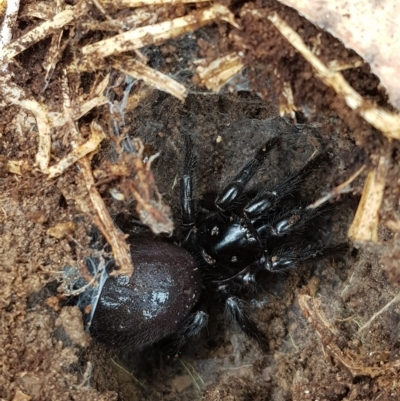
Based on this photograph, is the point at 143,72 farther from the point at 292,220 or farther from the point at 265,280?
the point at 265,280

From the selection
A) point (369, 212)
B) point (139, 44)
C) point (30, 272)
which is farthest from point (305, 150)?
point (30, 272)

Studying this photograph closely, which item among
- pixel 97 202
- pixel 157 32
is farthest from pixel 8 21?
pixel 97 202

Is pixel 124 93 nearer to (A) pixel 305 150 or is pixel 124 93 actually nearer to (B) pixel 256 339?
(A) pixel 305 150

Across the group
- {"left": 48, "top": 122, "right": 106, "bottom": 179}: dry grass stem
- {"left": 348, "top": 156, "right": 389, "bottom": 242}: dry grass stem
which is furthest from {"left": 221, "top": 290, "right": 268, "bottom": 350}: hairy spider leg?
{"left": 48, "top": 122, "right": 106, "bottom": 179}: dry grass stem


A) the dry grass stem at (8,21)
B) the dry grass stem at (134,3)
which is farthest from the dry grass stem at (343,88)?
the dry grass stem at (8,21)

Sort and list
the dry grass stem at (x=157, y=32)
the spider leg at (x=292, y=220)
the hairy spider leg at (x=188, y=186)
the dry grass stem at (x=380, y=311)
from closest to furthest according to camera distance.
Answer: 1. the dry grass stem at (x=157, y=32)
2. the dry grass stem at (x=380, y=311)
3. the spider leg at (x=292, y=220)
4. the hairy spider leg at (x=188, y=186)

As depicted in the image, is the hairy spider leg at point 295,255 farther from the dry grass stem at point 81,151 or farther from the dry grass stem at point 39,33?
the dry grass stem at point 39,33
